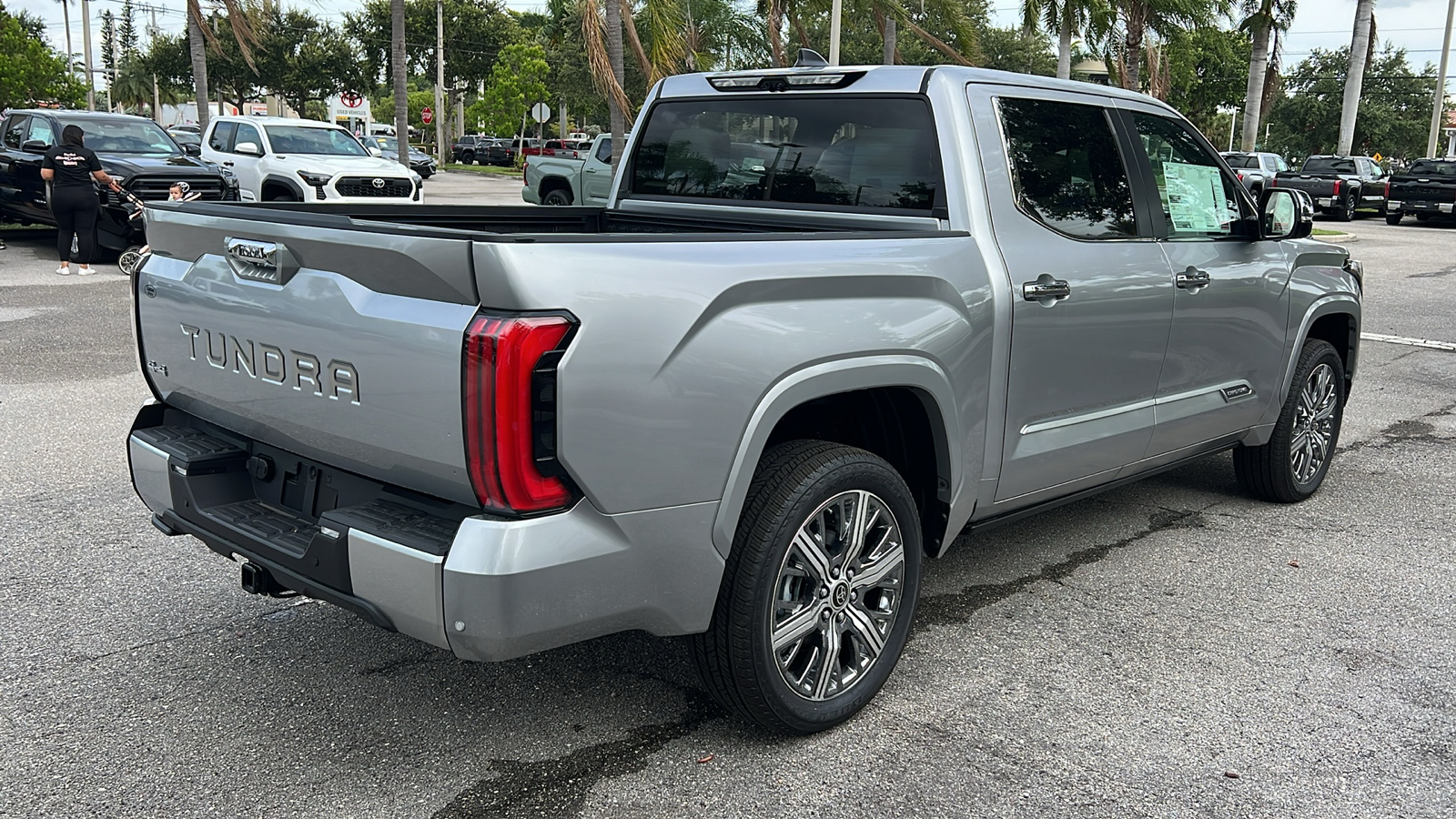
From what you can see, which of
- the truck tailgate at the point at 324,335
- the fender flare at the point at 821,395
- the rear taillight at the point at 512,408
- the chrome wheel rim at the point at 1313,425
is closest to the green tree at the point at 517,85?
the chrome wheel rim at the point at 1313,425

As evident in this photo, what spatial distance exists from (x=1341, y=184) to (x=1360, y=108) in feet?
129

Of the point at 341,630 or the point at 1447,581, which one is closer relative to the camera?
the point at 341,630

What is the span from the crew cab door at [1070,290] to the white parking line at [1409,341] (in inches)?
313

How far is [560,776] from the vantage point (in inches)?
121

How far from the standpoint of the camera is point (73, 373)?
26.4 feet

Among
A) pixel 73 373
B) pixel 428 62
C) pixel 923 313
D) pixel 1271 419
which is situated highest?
pixel 428 62

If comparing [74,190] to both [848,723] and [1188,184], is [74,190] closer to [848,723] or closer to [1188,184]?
[1188,184]

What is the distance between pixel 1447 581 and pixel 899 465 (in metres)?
2.59

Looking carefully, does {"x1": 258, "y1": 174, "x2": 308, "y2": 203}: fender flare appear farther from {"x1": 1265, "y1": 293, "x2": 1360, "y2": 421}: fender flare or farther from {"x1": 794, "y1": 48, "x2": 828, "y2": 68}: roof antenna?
{"x1": 1265, "y1": 293, "x2": 1360, "y2": 421}: fender flare

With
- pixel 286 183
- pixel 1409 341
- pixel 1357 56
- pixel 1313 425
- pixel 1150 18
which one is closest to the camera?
pixel 1313 425

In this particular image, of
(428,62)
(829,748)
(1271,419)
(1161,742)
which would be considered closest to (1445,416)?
(1271,419)

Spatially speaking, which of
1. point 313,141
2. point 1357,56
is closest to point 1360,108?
point 1357,56

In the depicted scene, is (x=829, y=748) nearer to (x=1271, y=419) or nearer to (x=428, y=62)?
(x=1271, y=419)

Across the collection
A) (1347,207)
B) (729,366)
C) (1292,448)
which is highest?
(729,366)
